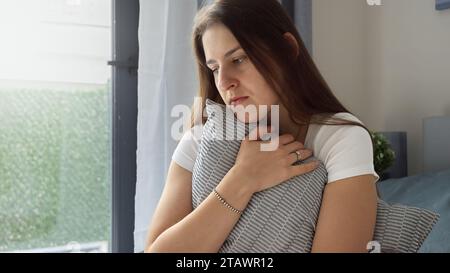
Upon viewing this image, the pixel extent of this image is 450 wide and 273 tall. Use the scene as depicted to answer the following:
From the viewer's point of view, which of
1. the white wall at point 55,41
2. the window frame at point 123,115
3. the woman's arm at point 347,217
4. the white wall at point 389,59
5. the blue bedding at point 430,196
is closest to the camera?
the woman's arm at point 347,217

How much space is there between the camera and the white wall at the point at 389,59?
1734 mm

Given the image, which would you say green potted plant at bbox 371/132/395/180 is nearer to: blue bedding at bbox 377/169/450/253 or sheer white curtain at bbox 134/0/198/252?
blue bedding at bbox 377/169/450/253

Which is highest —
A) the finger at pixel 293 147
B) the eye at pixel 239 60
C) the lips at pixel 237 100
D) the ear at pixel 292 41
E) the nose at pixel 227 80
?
the ear at pixel 292 41

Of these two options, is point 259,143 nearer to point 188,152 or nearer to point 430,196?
point 188,152

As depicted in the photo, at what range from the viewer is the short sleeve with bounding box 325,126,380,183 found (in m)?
0.58

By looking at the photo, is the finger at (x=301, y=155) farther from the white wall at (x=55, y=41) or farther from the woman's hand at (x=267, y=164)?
the white wall at (x=55, y=41)

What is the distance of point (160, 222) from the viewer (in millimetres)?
670

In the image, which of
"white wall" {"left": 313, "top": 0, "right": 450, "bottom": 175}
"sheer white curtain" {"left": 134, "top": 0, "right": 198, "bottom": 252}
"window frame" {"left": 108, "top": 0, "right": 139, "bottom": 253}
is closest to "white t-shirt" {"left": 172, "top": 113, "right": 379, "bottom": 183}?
"sheer white curtain" {"left": 134, "top": 0, "right": 198, "bottom": 252}

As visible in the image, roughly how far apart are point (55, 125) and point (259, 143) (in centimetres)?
105

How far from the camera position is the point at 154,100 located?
4.86ft

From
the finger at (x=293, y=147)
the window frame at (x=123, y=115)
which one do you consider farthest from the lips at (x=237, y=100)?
the window frame at (x=123, y=115)

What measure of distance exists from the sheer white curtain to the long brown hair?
2.57 feet

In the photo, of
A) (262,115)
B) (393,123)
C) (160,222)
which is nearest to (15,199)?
(160,222)
